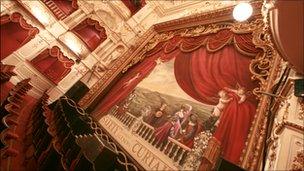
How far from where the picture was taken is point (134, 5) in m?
7.63

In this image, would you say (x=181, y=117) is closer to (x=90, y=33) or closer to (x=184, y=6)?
(x=184, y=6)

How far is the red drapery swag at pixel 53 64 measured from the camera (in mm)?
6466

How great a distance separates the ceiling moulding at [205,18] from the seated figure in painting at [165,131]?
2.02 meters

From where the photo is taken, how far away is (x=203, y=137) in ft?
9.12

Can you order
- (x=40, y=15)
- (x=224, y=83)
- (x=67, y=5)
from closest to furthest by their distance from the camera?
(x=224, y=83) → (x=40, y=15) → (x=67, y=5)

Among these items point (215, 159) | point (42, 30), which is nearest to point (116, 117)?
point (215, 159)

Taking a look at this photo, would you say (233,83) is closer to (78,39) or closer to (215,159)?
(215,159)

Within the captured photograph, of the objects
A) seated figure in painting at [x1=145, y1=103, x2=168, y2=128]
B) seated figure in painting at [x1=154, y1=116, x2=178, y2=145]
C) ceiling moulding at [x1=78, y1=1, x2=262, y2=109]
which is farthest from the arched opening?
seated figure in painting at [x1=154, y1=116, x2=178, y2=145]

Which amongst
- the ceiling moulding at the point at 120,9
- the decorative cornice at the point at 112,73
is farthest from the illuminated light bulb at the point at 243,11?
the ceiling moulding at the point at 120,9

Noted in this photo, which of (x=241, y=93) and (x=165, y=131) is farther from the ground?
(x=241, y=93)

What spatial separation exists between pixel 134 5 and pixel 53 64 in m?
2.86

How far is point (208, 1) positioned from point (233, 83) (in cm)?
301

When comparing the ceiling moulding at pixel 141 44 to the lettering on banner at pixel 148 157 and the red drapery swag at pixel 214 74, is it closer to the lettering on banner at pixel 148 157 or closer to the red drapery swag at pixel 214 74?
the red drapery swag at pixel 214 74

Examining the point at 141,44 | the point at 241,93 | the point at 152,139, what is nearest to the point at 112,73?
the point at 141,44
